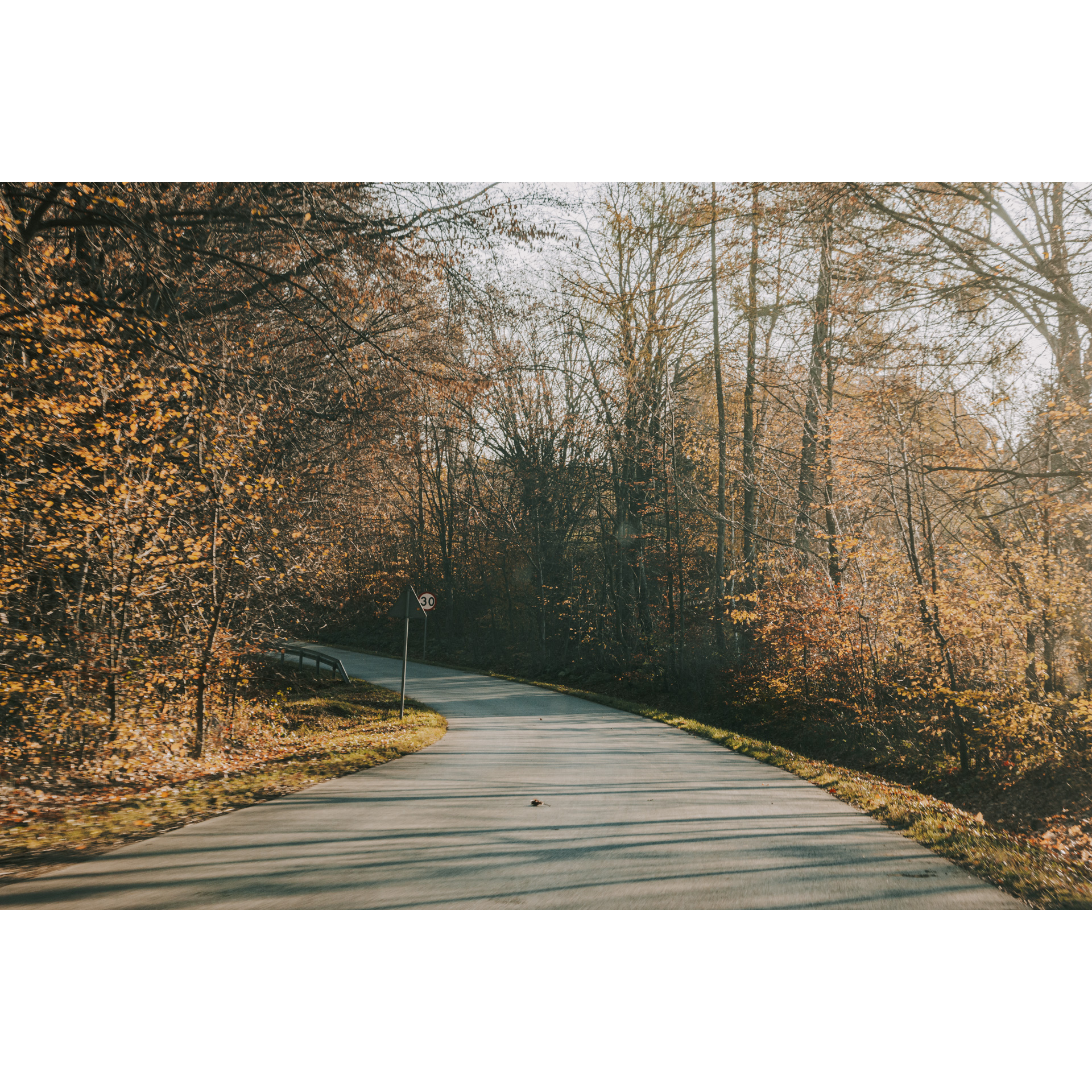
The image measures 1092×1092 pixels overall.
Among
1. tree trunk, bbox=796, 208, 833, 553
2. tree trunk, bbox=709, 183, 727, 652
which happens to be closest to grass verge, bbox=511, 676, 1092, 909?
tree trunk, bbox=796, 208, 833, 553

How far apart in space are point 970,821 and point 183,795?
7966 millimetres

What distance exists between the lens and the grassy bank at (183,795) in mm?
5371

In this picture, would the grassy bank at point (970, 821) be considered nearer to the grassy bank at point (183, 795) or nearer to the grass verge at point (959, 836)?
the grass verge at point (959, 836)

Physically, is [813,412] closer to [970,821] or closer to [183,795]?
[970,821]

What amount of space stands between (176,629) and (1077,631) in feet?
39.3

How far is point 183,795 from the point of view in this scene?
23.6 ft

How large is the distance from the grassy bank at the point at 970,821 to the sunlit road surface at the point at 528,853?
0.28 metres

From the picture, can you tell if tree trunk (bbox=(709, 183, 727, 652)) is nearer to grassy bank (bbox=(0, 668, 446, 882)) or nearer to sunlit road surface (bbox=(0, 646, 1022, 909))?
grassy bank (bbox=(0, 668, 446, 882))

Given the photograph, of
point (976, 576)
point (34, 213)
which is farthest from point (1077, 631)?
point (34, 213)

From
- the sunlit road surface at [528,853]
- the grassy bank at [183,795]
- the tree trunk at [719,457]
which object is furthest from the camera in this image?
the tree trunk at [719,457]

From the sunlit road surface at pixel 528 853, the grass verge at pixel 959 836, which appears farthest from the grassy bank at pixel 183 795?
the grass verge at pixel 959 836

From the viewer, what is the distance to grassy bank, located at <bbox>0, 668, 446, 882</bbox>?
17.6 feet

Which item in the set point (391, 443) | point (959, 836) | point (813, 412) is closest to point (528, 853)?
point (959, 836)
